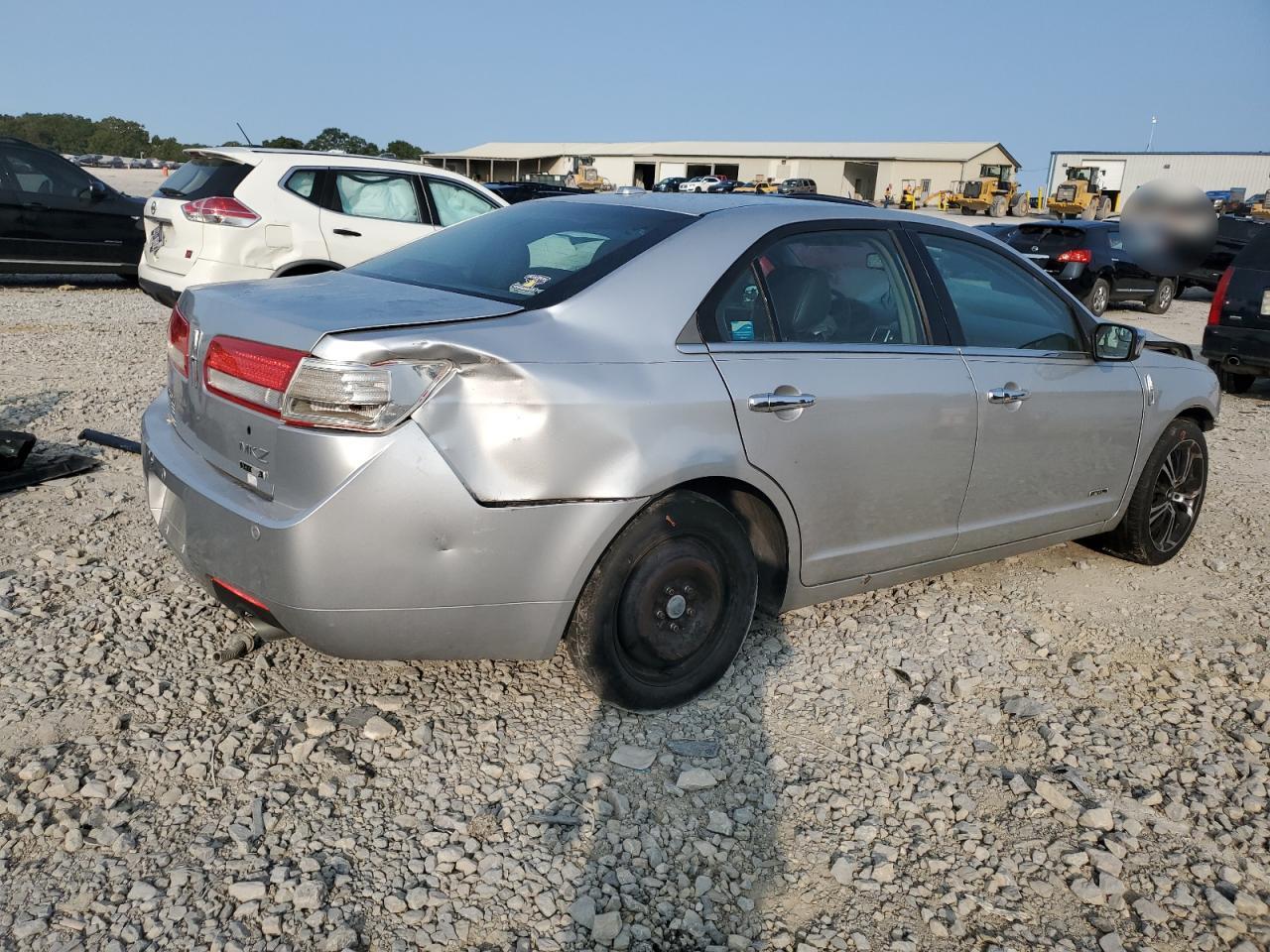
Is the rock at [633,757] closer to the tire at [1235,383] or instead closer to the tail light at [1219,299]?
the tail light at [1219,299]

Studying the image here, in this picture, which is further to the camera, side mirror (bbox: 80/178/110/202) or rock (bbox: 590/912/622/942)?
side mirror (bbox: 80/178/110/202)

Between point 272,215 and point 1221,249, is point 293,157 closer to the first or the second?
point 272,215

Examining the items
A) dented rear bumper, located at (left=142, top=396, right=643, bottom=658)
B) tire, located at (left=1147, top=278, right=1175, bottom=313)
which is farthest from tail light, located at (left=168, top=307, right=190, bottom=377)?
tire, located at (left=1147, top=278, right=1175, bottom=313)

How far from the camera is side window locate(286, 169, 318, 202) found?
28.5ft

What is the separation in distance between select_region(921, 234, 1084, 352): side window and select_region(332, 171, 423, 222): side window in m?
6.17

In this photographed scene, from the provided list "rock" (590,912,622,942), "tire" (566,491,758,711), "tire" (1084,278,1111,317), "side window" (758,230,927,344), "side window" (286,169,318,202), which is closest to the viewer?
"rock" (590,912,622,942)

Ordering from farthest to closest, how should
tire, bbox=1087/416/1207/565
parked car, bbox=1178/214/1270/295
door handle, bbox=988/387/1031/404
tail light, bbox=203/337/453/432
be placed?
parked car, bbox=1178/214/1270/295
tire, bbox=1087/416/1207/565
door handle, bbox=988/387/1031/404
tail light, bbox=203/337/453/432

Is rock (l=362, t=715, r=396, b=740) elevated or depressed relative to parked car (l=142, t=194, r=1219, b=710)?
depressed

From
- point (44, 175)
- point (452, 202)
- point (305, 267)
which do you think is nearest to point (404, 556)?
point (305, 267)

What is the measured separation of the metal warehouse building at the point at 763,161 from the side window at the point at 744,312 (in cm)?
6017

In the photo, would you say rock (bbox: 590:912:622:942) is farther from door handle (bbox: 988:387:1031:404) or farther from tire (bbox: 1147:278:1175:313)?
tire (bbox: 1147:278:1175:313)

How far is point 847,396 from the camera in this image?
11.3 feet

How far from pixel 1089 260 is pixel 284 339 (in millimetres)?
15144

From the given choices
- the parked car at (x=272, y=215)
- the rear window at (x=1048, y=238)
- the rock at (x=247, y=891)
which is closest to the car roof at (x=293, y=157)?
the parked car at (x=272, y=215)
